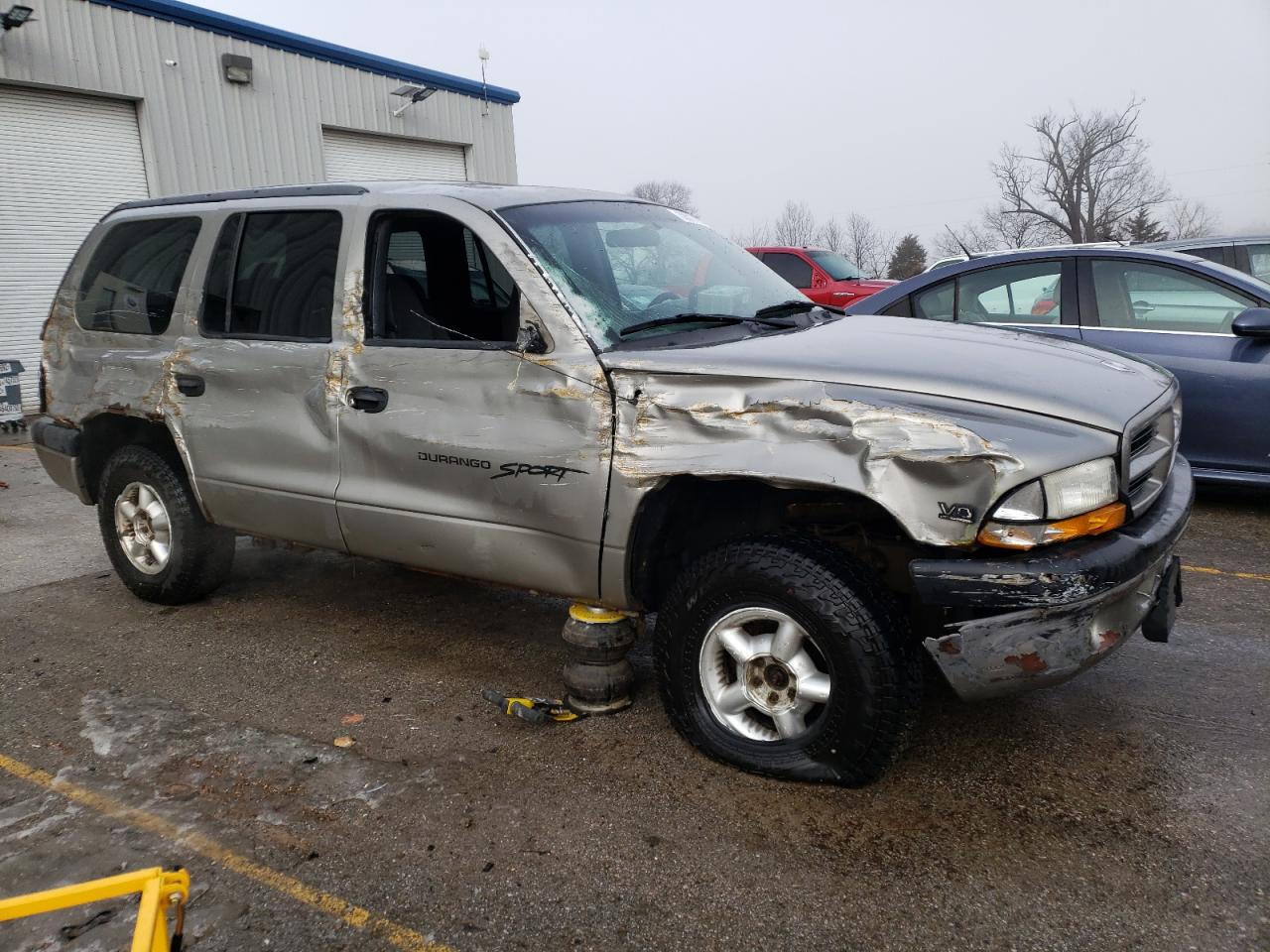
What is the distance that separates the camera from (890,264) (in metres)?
49.0

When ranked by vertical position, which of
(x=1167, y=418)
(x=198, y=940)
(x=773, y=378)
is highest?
(x=773, y=378)

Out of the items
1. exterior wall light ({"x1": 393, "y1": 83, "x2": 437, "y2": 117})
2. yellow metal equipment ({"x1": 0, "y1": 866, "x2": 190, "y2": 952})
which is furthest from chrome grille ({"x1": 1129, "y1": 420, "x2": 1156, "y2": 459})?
exterior wall light ({"x1": 393, "y1": 83, "x2": 437, "y2": 117})

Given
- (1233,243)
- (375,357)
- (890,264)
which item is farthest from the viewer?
(890,264)

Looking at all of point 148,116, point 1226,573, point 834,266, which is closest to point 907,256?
point 834,266

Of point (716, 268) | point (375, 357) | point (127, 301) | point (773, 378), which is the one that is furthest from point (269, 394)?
point (773, 378)

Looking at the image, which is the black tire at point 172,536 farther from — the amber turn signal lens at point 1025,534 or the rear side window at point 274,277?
the amber turn signal lens at point 1025,534

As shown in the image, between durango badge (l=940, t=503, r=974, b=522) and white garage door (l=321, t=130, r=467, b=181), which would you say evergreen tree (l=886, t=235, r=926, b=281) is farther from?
durango badge (l=940, t=503, r=974, b=522)

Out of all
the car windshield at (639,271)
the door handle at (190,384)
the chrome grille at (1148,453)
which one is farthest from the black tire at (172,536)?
the chrome grille at (1148,453)

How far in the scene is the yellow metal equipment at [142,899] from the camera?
1.62 m

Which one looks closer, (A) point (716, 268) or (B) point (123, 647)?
(A) point (716, 268)

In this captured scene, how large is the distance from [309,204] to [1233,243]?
596 centimetres

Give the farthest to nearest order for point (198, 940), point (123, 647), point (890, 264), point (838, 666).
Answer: point (890, 264), point (123, 647), point (838, 666), point (198, 940)

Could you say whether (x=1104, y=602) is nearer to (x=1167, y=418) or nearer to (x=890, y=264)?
(x=1167, y=418)

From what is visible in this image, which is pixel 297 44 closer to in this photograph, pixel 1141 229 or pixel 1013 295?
pixel 1013 295
